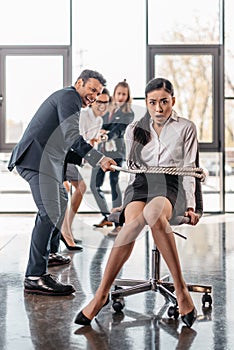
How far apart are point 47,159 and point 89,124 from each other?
2366 mm

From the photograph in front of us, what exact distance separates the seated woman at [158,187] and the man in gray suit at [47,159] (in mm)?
437

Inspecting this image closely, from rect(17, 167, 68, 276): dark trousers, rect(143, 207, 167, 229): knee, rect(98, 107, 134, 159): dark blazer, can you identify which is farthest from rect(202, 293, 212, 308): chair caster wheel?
rect(98, 107, 134, 159): dark blazer

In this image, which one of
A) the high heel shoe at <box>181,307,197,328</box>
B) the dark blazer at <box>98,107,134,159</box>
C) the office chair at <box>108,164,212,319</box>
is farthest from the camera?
the dark blazer at <box>98,107,134,159</box>

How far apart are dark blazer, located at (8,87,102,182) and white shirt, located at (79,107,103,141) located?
2.05 m

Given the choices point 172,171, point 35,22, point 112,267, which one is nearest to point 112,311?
point 112,267

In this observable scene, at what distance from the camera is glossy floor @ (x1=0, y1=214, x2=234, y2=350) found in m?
2.85

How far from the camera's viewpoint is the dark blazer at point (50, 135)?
3.69 m

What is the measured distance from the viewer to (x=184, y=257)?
4906 millimetres

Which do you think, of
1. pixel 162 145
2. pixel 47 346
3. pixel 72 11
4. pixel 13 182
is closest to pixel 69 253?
pixel 162 145

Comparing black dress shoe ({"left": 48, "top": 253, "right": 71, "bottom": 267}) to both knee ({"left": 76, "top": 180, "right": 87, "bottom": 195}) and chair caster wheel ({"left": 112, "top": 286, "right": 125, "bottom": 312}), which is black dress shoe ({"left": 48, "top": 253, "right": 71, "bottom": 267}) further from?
chair caster wheel ({"left": 112, "top": 286, "right": 125, "bottom": 312})

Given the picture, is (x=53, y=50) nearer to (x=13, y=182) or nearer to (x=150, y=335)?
(x=13, y=182)

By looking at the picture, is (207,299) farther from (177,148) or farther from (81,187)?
(81,187)

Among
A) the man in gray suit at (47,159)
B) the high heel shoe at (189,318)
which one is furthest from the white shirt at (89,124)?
the high heel shoe at (189,318)

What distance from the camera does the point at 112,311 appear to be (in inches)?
132
